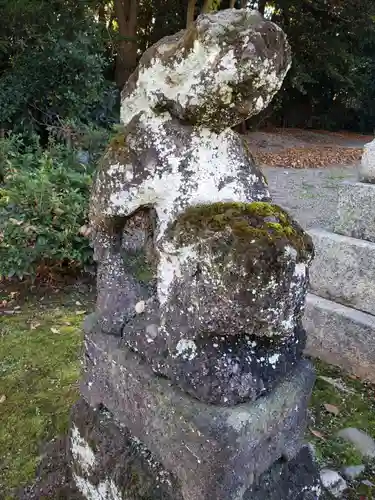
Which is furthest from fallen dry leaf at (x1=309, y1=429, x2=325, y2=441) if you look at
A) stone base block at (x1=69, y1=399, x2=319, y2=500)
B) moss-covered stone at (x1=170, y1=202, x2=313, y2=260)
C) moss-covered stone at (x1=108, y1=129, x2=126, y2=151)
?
moss-covered stone at (x1=108, y1=129, x2=126, y2=151)

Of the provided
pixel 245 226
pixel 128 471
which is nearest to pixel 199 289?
pixel 245 226

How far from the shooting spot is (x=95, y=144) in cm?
608

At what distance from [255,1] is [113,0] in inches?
224

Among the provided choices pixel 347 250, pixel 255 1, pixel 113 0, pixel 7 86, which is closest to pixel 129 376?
pixel 347 250

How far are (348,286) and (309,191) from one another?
6.46 metres

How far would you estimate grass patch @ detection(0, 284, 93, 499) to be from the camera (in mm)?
1995

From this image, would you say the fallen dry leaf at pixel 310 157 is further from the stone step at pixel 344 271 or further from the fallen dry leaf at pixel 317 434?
the fallen dry leaf at pixel 317 434

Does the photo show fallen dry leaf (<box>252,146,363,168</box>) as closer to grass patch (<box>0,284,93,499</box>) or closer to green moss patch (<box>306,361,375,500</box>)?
grass patch (<box>0,284,93,499</box>)

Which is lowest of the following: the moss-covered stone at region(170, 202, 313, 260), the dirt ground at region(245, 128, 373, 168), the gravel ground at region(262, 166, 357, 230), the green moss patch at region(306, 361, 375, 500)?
the gravel ground at region(262, 166, 357, 230)

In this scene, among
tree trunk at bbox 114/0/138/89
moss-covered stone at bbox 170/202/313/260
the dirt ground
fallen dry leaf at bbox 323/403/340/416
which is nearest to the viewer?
moss-covered stone at bbox 170/202/313/260

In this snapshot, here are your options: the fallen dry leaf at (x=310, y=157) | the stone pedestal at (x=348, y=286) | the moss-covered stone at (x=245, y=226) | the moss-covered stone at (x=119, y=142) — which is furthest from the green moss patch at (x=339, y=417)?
the fallen dry leaf at (x=310, y=157)

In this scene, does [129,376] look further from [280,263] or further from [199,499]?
[280,263]

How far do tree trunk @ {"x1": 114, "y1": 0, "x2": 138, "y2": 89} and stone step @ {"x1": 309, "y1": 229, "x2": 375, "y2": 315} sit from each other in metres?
9.43

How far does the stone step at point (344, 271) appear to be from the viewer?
288 cm
